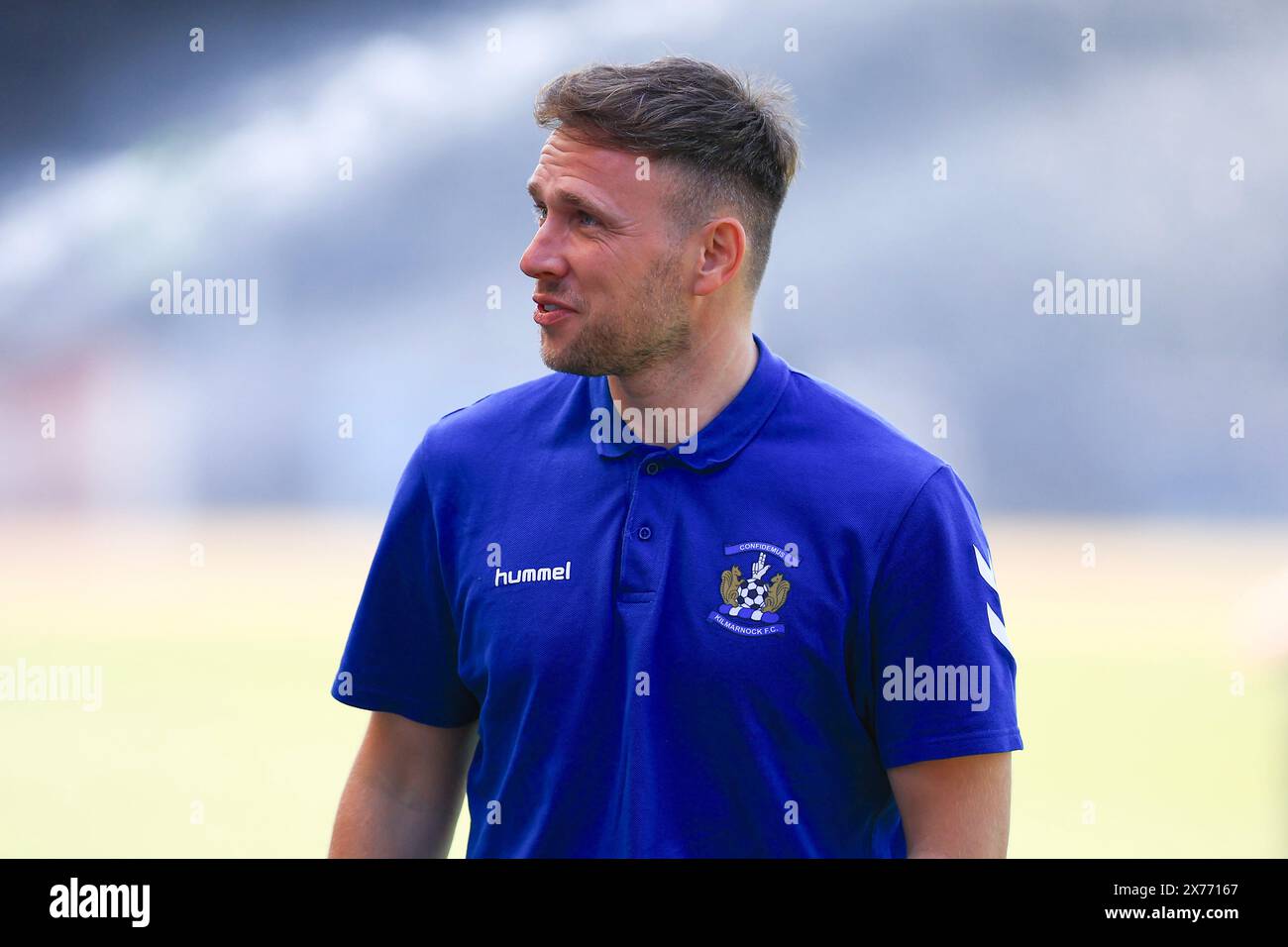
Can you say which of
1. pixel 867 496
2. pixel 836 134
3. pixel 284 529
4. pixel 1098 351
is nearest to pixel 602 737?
pixel 867 496

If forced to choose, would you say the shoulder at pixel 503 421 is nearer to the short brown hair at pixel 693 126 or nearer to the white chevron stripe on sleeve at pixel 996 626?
the short brown hair at pixel 693 126

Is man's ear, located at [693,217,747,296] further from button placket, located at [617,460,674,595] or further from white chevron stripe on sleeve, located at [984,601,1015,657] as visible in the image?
white chevron stripe on sleeve, located at [984,601,1015,657]

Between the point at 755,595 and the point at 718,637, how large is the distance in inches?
2.7

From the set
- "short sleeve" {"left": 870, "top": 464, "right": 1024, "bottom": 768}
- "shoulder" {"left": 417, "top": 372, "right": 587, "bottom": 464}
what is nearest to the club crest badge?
"short sleeve" {"left": 870, "top": 464, "right": 1024, "bottom": 768}

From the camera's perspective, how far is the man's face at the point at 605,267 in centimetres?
179

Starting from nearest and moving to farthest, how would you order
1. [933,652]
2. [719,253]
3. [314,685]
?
[933,652], [719,253], [314,685]

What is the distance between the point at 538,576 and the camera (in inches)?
69.0

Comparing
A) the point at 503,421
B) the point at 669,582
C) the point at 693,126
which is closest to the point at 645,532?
the point at 669,582

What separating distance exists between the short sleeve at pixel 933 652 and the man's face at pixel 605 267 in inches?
16.7

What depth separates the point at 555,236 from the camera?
1812 mm

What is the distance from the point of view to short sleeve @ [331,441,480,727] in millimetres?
1848

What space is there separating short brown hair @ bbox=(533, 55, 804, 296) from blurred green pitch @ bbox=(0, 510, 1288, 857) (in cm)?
93

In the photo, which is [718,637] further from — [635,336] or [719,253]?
[719,253]
